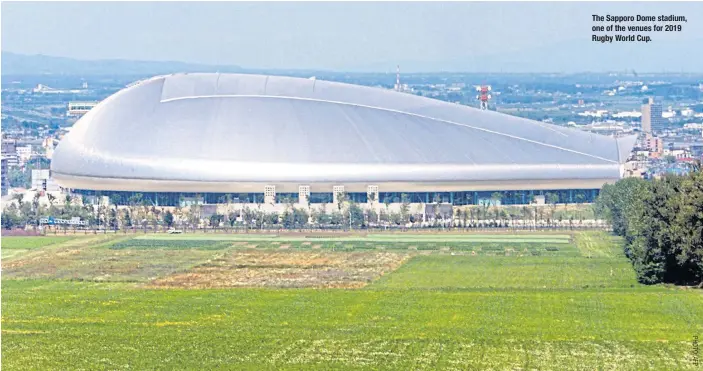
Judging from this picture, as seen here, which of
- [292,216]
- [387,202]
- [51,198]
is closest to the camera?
[292,216]

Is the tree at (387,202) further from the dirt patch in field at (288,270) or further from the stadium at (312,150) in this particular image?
the dirt patch in field at (288,270)

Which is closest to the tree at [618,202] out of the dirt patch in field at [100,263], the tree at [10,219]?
the dirt patch in field at [100,263]

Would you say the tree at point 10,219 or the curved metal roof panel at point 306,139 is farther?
the curved metal roof panel at point 306,139

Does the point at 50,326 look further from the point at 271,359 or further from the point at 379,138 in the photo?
the point at 379,138

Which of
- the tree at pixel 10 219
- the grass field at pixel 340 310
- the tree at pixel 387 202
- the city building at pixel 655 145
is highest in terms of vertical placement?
the city building at pixel 655 145

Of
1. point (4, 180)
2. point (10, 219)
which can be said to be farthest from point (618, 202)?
point (4, 180)

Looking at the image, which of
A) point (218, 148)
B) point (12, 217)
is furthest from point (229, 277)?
point (218, 148)

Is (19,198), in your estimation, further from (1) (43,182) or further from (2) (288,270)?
(2) (288,270)
